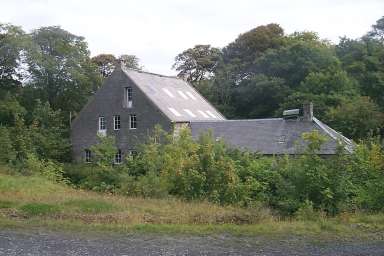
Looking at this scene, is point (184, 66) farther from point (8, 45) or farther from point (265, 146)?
point (265, 146)

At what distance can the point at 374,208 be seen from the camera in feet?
47.2

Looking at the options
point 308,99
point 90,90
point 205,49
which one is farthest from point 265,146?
point 205,49

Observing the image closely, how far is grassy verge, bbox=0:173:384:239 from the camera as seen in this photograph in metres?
11.3

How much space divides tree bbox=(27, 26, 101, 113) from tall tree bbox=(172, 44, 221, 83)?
1651 centimetres

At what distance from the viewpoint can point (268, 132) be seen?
1400 inches

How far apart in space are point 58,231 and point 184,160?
24.8ft

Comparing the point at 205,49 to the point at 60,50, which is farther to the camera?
the point at 205,49

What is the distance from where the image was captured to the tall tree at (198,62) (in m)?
62.7

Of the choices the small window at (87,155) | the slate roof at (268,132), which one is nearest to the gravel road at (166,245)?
the slate roof at (268,132)

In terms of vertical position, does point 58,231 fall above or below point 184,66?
below

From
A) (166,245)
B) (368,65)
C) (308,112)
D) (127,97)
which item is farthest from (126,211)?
(368,65)

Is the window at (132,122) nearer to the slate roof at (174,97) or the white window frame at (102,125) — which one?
the slate roof at (174,97)

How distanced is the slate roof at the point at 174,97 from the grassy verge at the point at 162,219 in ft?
82.7

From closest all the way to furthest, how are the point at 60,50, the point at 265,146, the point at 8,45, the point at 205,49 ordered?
the point at 265,146
the point at 8,45
the point at 60,50
the point at 205,49
